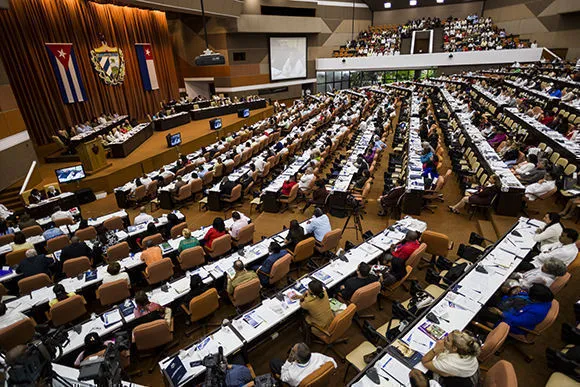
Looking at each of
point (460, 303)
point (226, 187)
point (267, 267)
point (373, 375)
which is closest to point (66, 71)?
point (226, 187)

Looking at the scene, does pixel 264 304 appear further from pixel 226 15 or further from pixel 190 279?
pixel 226 15

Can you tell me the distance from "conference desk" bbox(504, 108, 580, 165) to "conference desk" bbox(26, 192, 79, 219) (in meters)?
15.7

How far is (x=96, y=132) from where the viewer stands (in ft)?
52.4

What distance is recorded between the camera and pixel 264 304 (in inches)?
189

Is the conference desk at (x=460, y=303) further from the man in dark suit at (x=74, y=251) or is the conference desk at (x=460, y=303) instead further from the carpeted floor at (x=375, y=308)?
the man in dark suit at (x=74, y=251)

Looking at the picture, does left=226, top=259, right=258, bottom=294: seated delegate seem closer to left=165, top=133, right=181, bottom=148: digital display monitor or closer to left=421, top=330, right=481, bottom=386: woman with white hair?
left=421, top=330, right=481, bottom=386: woman with white hair

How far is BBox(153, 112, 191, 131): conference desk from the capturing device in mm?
20044

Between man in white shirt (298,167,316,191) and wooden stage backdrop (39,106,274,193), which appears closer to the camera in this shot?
man in white shirt (298,167,316,191)

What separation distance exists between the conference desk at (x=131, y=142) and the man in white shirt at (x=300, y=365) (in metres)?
14.5

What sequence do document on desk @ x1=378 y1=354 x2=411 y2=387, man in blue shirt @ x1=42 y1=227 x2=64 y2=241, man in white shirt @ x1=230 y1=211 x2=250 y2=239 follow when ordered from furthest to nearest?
man in blue shirt @ x1=42 y1=227 x2=64 y2=241, man in white shirt @ x1=230 y1=211 x2=250 y2=239, document on desk @ x1=378 y1=354 x2=411 y2=387

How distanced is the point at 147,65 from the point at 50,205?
15.9m

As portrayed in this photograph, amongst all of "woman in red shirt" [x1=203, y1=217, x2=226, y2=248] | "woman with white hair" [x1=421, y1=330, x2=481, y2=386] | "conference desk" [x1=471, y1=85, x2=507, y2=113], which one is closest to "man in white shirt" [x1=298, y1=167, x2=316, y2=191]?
"woman in red shirt" [x1=203, y1=217, x2=226, y2=248]

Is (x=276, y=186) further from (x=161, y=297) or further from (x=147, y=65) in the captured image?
(x=147, y=65)

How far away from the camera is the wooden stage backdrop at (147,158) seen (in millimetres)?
12617
